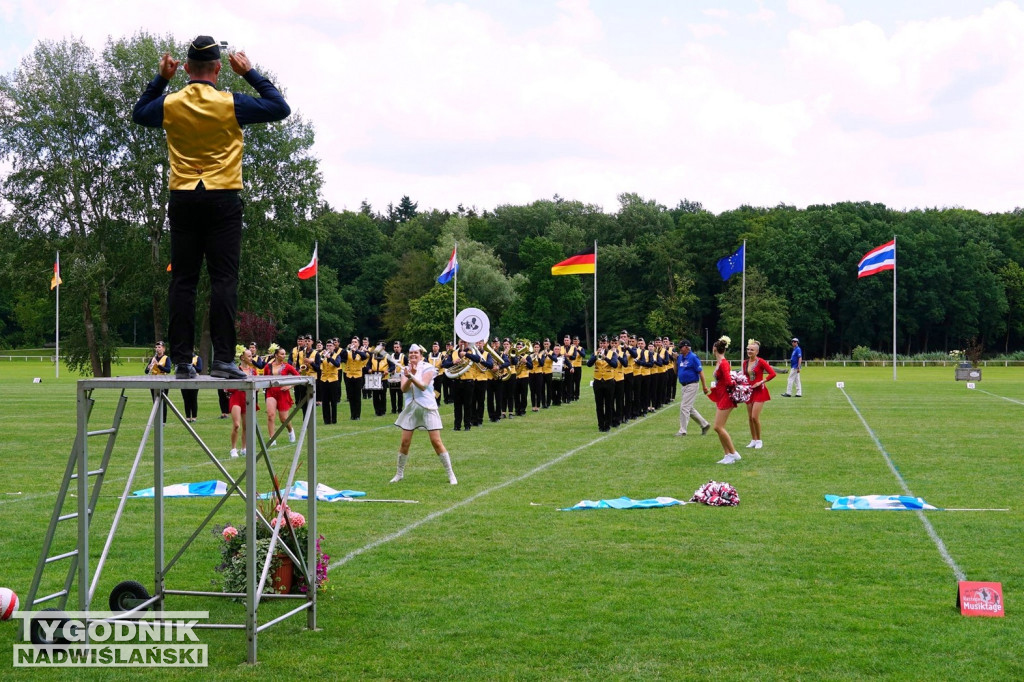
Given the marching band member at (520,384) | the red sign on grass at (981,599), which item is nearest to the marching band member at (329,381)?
the marching band member at (520,384)

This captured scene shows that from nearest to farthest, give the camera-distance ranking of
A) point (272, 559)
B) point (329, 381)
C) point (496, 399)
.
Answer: point (272, 559), point (329, 381), point (496, 399)

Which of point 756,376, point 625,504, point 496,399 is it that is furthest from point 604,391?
point 625,504

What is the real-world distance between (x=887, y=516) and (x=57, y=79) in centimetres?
4479

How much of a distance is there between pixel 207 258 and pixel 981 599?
5.41 metres

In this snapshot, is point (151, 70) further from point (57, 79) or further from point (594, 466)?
point (594, 466)

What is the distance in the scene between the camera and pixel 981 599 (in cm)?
699

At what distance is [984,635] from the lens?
653cm

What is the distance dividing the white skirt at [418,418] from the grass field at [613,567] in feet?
2.50

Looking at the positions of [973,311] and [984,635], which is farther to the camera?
[973,311]

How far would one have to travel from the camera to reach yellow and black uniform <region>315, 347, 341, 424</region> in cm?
2395

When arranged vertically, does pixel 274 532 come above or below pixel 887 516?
above

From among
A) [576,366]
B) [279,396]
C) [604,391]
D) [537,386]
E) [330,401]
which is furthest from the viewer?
[576,366]

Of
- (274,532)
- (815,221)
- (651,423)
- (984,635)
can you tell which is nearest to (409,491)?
(274,532)

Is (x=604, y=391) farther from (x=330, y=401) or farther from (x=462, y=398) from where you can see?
(x=330, y=401)
